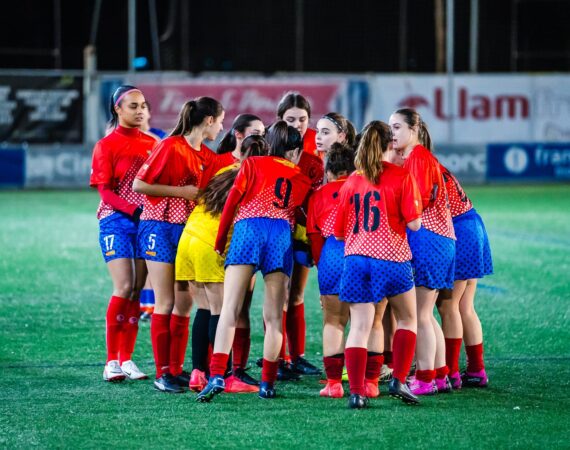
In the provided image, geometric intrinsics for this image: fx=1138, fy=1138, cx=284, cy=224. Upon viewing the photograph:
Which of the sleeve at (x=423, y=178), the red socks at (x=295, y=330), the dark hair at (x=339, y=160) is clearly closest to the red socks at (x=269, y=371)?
the red socks at (x=295, y=330)

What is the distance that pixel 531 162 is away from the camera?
2627 centimetres

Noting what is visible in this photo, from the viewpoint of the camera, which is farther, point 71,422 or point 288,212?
point 288,212

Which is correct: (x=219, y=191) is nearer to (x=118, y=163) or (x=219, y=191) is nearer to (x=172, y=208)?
(x=172, y=208)

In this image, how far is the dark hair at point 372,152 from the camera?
652 cm

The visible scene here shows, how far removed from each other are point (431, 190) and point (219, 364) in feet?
5.39

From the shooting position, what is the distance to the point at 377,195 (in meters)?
6.54

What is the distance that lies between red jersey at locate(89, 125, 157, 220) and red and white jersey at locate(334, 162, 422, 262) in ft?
5.46

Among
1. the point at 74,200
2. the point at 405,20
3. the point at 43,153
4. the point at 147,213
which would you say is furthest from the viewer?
the point at 405,20

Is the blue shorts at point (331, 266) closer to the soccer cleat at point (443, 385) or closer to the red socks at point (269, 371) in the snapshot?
the red socks at point (269, 371)

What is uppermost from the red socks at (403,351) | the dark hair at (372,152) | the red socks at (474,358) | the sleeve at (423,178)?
the dark hair at (372,152)

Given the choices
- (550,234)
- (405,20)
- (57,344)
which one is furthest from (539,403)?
(405,20)

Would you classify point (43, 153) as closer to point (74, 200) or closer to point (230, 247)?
point (74, 200)

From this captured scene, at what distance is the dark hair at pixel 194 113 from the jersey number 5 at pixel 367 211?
117cm

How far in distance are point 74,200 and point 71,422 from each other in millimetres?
16570
